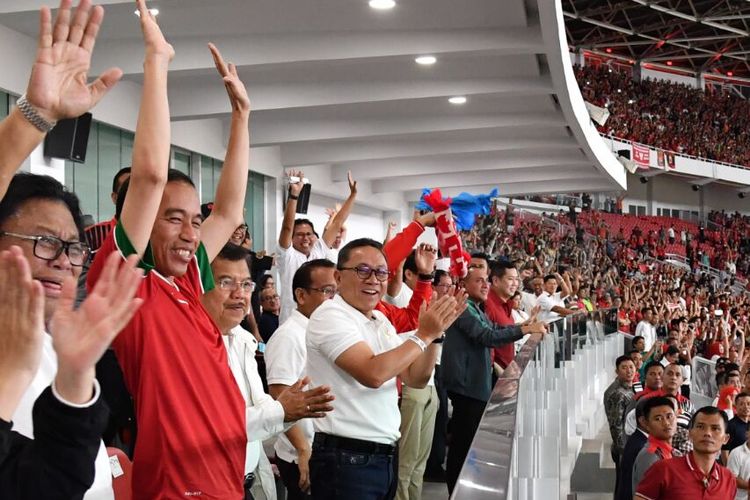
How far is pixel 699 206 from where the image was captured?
38.0m

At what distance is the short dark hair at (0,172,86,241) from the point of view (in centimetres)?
180

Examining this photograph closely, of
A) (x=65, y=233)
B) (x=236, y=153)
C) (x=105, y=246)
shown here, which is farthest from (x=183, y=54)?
(x=65, y=233)

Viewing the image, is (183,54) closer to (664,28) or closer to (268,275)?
(268,275)

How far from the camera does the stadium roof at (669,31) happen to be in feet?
123

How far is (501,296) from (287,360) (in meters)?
3.17

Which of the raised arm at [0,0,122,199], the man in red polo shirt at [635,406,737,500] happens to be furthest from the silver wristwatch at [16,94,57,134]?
the man in red polo shirt at [635,406,737,500]

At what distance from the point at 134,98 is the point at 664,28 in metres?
34.4

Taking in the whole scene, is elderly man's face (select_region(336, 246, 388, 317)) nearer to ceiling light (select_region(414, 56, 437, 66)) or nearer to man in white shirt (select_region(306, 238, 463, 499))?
man in white shirt (select_region(306, 238, 463, 499))

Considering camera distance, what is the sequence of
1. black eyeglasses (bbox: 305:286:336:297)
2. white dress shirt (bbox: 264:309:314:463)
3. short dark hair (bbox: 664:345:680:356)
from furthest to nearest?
short dark hair (bbox: 664:345:680:356), black eyeglasses (bbox: 305:286:336:297), white dress shirt (bbox: 264:309:314:463)

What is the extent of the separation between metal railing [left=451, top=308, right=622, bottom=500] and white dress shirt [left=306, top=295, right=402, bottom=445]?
442 mm

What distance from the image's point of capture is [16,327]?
141 centimetres

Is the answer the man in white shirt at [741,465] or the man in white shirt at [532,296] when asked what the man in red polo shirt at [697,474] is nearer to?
the man in white shirt at [741,465]

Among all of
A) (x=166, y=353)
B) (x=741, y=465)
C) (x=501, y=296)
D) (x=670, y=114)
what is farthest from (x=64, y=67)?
(x=670, y=114)

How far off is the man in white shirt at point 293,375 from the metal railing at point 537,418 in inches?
35.6
